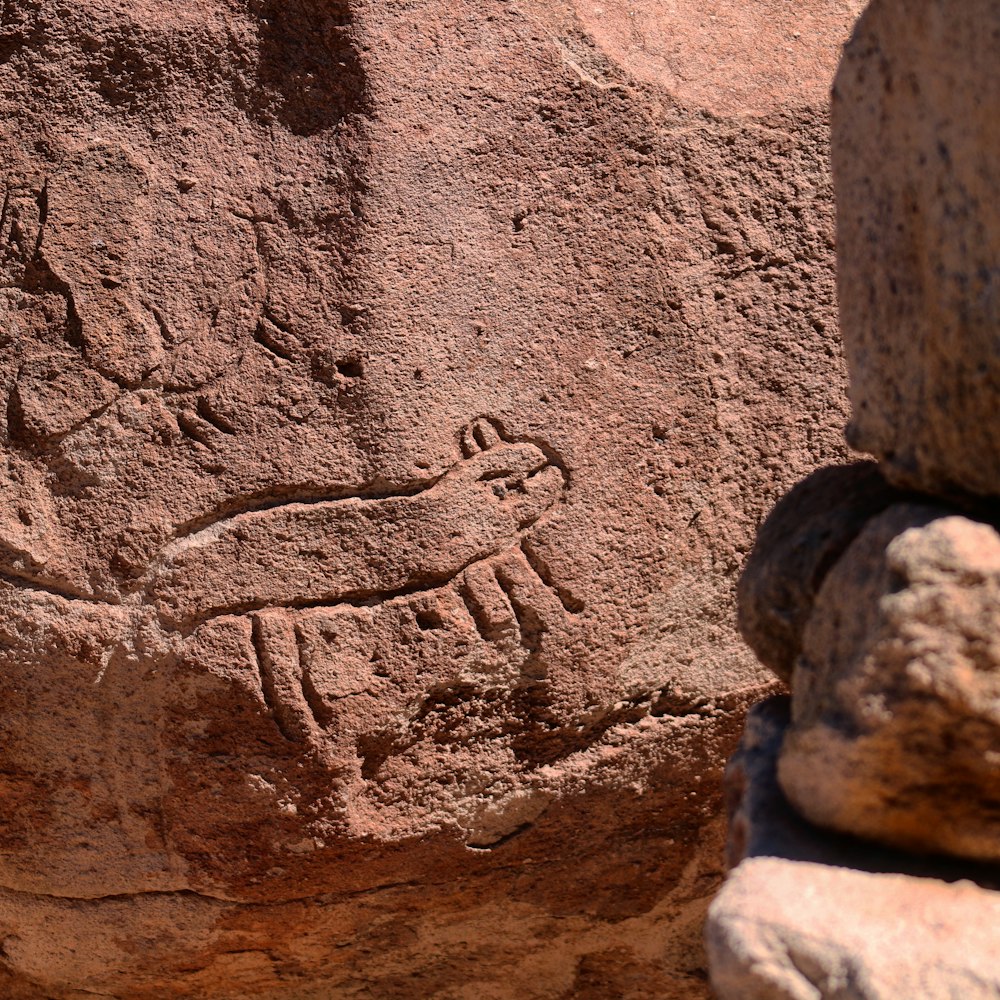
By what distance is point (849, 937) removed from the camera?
0.72 metres

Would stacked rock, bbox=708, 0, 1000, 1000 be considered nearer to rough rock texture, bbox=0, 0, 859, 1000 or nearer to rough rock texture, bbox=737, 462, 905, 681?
rough rock texture, bbox=737, 462, 905, 681

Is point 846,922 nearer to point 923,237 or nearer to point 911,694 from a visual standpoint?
point 911,694

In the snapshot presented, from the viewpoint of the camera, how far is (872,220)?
88 cm

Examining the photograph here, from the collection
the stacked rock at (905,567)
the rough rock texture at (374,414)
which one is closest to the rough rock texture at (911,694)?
the stacked rock at (905,567)

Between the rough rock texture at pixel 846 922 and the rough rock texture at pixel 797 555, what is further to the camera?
the rough rock texture at pixel 797 555

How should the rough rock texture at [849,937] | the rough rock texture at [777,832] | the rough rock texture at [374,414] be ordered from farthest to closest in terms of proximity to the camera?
the rough rock texture at [374,414] < the rough rock texture at [777,832] < the rough rock texture at [849,937]

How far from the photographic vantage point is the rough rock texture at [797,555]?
0.90 meters

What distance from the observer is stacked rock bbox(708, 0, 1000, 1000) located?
738 millimetres

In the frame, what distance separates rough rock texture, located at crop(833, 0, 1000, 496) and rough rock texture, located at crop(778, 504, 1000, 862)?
6 cm

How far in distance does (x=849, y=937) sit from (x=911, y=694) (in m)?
0.15

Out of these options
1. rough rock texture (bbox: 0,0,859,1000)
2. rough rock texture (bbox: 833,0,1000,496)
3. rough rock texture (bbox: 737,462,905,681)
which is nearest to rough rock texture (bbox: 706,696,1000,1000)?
rough rock texture (bbox: 737,462,905,681)

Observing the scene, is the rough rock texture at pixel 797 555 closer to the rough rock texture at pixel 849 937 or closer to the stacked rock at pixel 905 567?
the stacked rock at pixel 905 567

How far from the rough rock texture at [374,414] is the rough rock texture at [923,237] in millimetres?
595

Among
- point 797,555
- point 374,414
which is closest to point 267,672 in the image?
point 374,414
